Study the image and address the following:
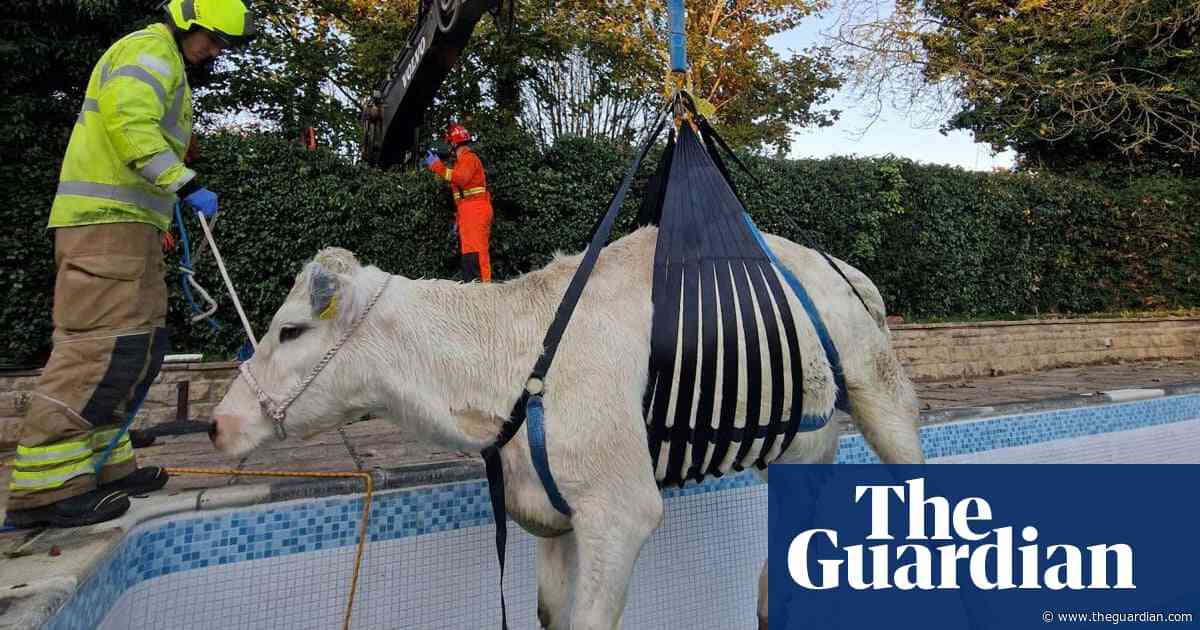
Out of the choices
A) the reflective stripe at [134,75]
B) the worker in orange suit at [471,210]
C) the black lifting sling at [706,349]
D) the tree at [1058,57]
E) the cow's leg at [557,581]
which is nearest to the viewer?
the black lifting sling at [706,349]

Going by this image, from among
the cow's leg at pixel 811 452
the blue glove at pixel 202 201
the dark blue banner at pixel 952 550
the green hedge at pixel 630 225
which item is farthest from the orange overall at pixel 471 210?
the dark blue banner at pixel 952 550

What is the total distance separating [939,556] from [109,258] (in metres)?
3.45

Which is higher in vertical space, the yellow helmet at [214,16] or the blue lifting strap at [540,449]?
the yellow helmet at [214,16]

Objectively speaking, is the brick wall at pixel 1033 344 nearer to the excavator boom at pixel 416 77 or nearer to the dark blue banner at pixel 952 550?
the dark blue banner at pixel 952 550

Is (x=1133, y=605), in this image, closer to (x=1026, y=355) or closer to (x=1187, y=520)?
(x=1187, y=520)

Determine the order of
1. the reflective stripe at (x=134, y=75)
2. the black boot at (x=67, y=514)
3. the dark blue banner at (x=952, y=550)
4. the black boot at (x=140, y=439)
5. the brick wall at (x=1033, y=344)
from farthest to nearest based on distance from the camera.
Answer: the brick wall at (x=1033, y=344), the black boot at (x=140, y=439), the dark blue banner at (x=952, y=550), the reflective stripe at (x=134, y=75), the black boot at (x=67, y=514)

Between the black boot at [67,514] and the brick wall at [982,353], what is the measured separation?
3.45 metres

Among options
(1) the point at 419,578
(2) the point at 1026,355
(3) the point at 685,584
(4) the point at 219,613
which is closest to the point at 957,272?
(2) the point at 1026,355

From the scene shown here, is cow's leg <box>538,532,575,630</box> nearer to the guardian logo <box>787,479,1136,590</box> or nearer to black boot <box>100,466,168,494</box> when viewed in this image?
the guardian logo <box>787,479,1136,590</box>

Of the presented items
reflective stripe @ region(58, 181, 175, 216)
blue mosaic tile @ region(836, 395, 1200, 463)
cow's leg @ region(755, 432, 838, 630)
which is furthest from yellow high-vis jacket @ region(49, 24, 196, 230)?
blue mosaic tile @ region(836, 395, 1200, 463)

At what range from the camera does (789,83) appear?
64.0 feet

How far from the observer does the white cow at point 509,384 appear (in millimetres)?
1783

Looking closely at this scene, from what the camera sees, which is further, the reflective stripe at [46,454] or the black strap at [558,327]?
the reflective stripe at [46,454]

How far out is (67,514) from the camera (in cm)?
233
